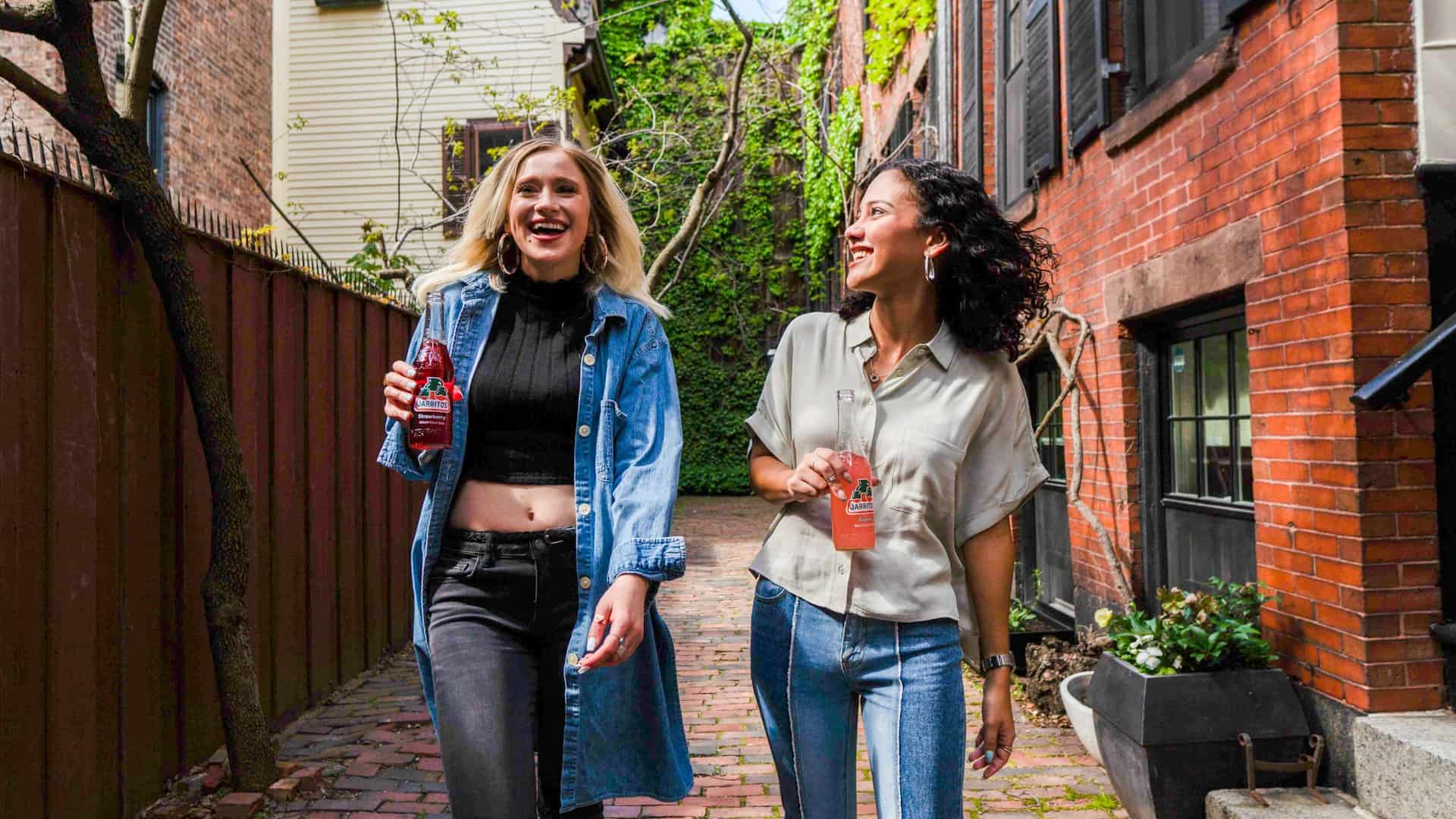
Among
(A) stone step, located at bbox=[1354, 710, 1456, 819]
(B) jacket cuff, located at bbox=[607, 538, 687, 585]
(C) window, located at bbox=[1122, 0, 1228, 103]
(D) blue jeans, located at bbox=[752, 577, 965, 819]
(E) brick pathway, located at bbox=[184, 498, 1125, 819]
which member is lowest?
(E) brick pathway, located at bbox=[184, 498, 1125, 819]

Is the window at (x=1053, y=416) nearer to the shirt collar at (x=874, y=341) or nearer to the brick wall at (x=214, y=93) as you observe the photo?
the shirt collar at (x=874, y=341)

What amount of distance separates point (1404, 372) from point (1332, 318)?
544 millimetres

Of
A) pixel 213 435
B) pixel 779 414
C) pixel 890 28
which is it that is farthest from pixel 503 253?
pixel 890 28

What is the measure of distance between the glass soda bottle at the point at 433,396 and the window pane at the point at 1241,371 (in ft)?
12.2

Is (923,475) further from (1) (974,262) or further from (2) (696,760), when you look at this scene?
(2) (696,760)

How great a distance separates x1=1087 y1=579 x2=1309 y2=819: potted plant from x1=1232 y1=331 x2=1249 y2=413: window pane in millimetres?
1156

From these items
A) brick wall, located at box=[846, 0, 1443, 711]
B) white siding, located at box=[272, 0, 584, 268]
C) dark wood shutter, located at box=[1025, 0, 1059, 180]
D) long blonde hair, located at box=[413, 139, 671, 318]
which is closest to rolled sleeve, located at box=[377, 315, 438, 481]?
long blonde hair, located at box=[413, 139, 671, 318]

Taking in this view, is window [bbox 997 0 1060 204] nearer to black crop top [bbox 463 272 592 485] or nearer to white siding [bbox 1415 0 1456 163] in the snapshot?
white siding [bbox 1415 0 1456 163]

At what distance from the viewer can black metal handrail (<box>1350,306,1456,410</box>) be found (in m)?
3.20

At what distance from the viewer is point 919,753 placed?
220cm

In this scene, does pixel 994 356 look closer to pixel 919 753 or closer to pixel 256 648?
pixel 919 753

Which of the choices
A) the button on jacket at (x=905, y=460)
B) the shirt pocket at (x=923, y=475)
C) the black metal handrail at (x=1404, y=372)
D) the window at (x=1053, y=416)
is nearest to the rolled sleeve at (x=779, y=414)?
the button on jacket at (x=905, y=460)

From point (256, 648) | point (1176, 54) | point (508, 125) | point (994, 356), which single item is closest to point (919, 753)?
point (994, 356)

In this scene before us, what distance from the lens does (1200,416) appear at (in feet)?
17.5
